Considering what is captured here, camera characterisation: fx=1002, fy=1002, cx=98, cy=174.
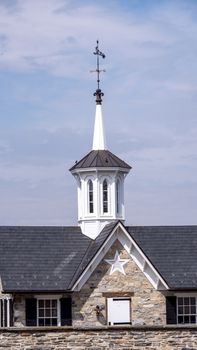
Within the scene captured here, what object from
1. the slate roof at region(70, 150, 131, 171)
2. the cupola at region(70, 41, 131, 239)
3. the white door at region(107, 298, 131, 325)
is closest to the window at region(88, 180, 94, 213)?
the cupola at region(70, 41, 131, 239)

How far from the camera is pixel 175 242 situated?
131 ft

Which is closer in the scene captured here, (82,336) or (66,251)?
(82,336)

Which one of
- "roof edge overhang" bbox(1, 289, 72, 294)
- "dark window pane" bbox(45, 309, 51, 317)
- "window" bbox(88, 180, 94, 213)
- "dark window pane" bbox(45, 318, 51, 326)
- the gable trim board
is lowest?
"dark window pane" bbox(45, 318, 51, 326)

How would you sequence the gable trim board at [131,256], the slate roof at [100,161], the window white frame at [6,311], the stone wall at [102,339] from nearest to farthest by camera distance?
the stone wall at [102,339], the gable trim board at [131,256], the window white frame at [6,311], the slate roof at [100,161]

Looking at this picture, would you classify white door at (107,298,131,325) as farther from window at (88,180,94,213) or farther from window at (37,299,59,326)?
window at (88,180,94,213)

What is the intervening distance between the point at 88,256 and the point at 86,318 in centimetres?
250

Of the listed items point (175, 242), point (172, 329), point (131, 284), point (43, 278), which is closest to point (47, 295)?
point (43, 278)

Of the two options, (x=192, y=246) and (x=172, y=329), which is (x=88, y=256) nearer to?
(x=192, y=246)

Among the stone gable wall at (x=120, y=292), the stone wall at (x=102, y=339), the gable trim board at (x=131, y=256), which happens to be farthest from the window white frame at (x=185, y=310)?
the stone wall at (x=102, y=339)

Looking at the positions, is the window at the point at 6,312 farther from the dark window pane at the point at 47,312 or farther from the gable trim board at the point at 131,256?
the gable trim board at the point at 131,256

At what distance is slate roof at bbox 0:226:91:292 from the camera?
3697 cm

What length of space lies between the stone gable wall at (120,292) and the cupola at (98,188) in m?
2.42

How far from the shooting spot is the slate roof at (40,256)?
3697 centimetres

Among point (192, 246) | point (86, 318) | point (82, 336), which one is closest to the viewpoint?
point (82, 336)
